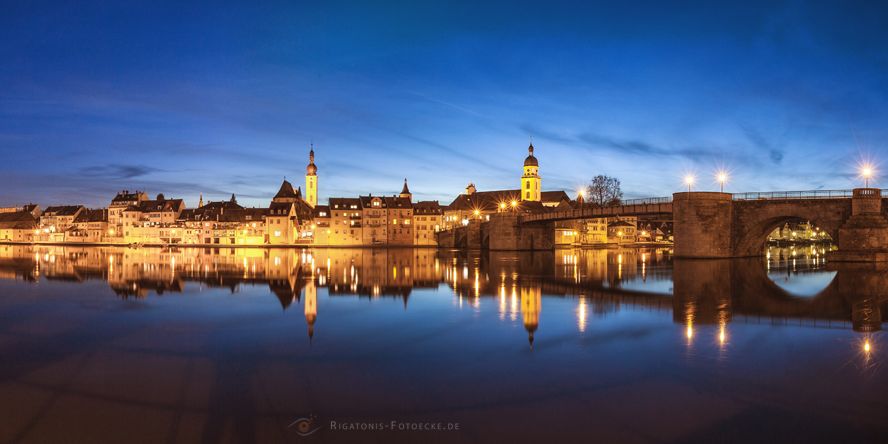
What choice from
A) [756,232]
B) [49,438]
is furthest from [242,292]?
[756,232]

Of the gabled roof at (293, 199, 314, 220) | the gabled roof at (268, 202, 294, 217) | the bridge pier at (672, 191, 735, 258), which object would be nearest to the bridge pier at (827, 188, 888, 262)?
the bridge pier at (672, 191, 735, 258)

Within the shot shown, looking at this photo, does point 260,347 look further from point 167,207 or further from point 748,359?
point 167,207

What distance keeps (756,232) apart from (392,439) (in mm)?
48878

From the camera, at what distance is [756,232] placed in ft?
157

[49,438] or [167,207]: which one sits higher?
[167,207]

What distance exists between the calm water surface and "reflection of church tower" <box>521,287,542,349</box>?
0.45 feet

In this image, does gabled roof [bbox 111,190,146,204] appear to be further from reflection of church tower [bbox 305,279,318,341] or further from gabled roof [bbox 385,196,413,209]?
reflection of church tower [bbox 305,279,318,341]

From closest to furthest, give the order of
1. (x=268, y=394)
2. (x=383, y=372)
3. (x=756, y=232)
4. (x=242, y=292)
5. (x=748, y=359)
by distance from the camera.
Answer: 1. (x=268, y=394)
2. (x=383, y=372)
3. (x=748, y=359)
4. (x=242, y=292)
5. (x=756, y=232)

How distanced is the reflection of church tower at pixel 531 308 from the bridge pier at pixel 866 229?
99.2 ft

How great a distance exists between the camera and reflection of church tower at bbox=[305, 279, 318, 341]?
16.3 metres

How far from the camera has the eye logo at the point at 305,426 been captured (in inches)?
301

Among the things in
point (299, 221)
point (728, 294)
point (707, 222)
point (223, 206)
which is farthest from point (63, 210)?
point (728, 294)

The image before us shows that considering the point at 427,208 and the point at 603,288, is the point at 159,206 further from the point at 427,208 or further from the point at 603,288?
the point at 603,288

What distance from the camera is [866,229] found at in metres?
41.4
